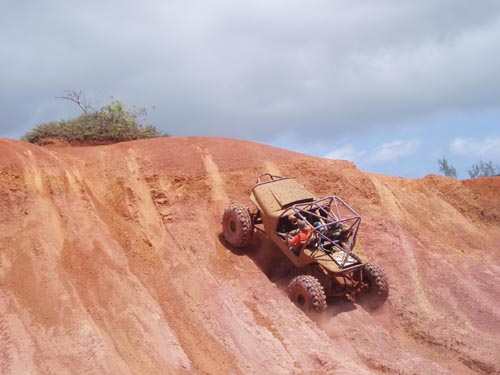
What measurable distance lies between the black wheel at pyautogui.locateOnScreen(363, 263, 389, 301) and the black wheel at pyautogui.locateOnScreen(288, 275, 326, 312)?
1295mm

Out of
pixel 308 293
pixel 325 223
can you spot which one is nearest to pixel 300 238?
pixel 325 223

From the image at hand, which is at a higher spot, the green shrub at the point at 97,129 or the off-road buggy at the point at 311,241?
the green shrub at the point at 97,129

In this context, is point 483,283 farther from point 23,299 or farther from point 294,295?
point 23,299

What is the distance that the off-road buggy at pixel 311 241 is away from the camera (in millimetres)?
10617

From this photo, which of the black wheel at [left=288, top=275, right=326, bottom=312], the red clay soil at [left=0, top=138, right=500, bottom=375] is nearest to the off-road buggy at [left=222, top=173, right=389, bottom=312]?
the black wheel at [left=288, top=275, right=326, bottom=312]

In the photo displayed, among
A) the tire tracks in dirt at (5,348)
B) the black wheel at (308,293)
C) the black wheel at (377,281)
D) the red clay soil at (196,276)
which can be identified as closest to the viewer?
the tire tracks in dirt at (5,348)

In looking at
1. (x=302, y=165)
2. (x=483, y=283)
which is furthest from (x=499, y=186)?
(x=302, y=165)

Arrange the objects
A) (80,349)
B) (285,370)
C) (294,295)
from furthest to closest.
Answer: (294,295) → (285,370) → (80,349)

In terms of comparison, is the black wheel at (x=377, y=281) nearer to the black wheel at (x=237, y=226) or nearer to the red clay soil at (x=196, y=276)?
the red clay soil at (x=196, y=276)

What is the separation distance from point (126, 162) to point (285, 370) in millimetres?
6948

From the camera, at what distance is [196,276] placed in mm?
10836

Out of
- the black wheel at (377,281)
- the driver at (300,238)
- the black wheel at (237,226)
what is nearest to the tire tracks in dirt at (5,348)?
the black wheel at (237,226)

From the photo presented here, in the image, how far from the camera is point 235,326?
9648 millimetres

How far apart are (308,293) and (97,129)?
1019 cm
